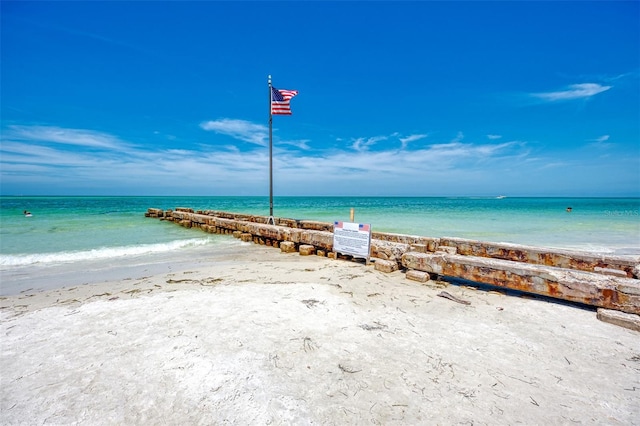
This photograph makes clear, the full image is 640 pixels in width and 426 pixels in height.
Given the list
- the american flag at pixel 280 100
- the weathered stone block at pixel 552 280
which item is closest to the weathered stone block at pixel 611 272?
the weathered stone block at pixel 552 280

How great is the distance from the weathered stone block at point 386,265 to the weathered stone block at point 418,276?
579 mm

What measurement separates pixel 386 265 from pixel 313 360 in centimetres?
423

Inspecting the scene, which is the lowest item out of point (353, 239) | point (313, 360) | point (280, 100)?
point (313, 360)

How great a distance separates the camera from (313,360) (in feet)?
10.9

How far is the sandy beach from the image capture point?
8.51ft

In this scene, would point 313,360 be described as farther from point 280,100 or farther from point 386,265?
point 280,100

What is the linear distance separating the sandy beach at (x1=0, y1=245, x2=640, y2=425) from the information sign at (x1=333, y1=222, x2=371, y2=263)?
232 centimetres

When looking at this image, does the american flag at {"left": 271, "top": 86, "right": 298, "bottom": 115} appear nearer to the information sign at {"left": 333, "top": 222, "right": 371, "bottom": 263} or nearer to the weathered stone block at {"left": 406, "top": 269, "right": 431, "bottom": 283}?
the information sign at {"left": 333, "top": 222, "right": 371, "bottom": 263}

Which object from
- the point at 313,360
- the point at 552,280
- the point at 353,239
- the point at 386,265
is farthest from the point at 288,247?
the point at 552,280

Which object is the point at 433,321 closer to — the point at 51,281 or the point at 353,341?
the point at 353,341

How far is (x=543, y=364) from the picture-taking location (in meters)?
3.30

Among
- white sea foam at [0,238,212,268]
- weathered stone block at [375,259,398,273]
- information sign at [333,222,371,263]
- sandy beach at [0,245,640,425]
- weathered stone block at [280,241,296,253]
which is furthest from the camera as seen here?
weathered stone block at [280,241,296,253]

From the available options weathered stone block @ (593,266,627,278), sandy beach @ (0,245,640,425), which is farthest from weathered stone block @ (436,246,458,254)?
weathered stone block @ (593,266,627,278)

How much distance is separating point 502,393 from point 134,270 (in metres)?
8.96
